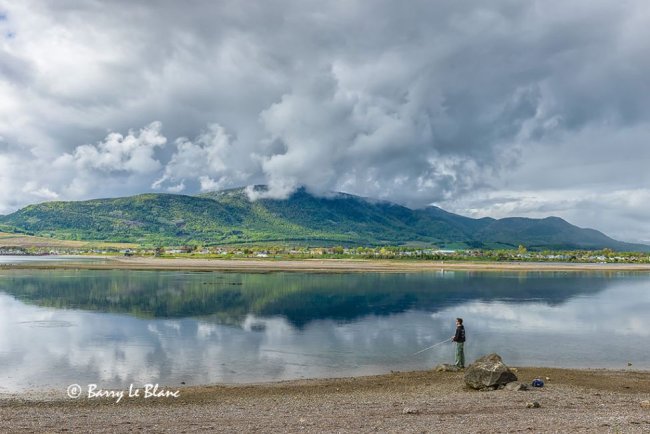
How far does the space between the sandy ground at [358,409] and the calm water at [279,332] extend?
3.58m

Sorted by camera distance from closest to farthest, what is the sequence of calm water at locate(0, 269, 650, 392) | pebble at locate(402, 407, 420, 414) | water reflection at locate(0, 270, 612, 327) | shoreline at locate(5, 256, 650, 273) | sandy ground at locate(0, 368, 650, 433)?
sandy ground at locate(0, 368, 650, 433) < pebble at locate(402, 407, 420, 414) < calm water at locate(0, 269, 650, 392) < water reflection at locate(0, 270, 612, 327) < shoreline at locate(5, 256, 650, 273)

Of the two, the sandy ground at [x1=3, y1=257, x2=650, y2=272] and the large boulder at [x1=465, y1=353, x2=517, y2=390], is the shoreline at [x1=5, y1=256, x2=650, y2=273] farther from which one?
the large boulder at [x1=465, y1=353, x2=517, y2=390]

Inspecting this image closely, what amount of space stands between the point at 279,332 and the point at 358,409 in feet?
73.2

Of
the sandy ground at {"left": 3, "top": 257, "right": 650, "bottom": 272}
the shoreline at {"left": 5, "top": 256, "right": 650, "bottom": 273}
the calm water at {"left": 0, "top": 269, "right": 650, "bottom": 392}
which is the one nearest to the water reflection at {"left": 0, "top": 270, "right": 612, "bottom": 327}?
the calm water at {"left": 0, "top": 269, "right": 650, "bottom": 392}

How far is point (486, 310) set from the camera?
5553 cm

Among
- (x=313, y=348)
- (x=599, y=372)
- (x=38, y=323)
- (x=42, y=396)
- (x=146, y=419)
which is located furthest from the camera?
(x=38, y=323)

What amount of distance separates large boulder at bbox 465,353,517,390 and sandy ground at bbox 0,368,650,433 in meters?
0.65

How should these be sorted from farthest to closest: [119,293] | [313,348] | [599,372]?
1. [119,293]
2. [313,348]
3. [599,372]

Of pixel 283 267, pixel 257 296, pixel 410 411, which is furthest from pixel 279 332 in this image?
pixel 283 267

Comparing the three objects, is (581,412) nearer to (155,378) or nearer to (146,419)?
(146,419)

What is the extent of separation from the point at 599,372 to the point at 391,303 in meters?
35.3

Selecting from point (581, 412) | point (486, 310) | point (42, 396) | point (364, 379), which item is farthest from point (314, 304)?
point (581, 412)

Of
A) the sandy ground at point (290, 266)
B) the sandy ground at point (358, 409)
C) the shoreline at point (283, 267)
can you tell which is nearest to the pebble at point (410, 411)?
the sandy ground at point (358, 409)

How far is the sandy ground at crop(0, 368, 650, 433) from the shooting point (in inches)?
628
